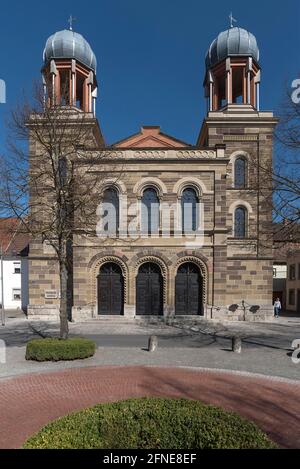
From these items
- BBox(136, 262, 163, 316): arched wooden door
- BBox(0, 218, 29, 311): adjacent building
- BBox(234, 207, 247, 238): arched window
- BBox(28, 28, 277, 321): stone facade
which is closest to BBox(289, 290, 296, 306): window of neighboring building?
BBox(28, 28, 277, 321): stone facade

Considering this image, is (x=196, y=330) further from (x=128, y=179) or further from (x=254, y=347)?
(x=128, y=179)

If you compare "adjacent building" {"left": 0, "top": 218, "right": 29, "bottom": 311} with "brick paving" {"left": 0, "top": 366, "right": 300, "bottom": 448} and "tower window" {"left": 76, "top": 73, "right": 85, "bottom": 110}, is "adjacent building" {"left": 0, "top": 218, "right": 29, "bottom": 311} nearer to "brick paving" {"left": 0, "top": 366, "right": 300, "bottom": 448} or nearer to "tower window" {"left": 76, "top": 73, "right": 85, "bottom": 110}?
"tower window" {"left": 76, "top": 73, "right": 85, "bottom": 110}

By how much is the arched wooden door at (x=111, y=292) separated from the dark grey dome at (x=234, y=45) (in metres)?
20.2

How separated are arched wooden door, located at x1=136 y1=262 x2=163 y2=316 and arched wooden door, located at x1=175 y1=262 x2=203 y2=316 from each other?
1241mm

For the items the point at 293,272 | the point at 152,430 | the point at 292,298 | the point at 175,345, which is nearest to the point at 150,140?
the point at 175,345

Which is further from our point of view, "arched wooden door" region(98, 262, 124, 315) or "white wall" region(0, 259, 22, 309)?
"white wall" region(0, 259, 22, 309)

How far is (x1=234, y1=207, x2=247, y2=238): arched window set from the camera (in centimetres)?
2716

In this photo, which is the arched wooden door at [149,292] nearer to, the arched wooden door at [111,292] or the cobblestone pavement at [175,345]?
the arched wooden door at [111,292]

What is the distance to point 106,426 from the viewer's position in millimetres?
4977

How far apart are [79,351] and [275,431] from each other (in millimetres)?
7995

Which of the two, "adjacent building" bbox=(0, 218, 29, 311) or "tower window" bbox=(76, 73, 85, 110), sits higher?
"tower window" bbox=(76, 73, 85, 110)

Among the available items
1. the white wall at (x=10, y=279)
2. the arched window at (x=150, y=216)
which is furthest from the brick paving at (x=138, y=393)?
the white wall at (x=10, y=279)

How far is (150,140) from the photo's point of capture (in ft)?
102

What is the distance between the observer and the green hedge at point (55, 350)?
503 inches
